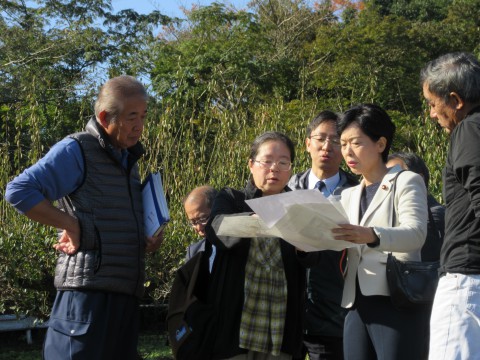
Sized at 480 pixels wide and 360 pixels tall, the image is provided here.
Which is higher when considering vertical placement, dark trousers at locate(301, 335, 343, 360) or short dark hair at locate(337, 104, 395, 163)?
short dark hair at locate(337, 104, 395, 163)

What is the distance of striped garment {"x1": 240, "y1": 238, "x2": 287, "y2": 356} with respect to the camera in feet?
→ 12.9

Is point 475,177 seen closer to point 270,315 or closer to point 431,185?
point 270,315

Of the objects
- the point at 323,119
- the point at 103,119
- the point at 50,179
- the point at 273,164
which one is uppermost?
the point at 323,119

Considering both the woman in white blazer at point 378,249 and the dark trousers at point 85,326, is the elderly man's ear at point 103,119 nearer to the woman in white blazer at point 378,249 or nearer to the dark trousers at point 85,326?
the dark trousers at point 85,326

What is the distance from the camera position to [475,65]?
10.5ft

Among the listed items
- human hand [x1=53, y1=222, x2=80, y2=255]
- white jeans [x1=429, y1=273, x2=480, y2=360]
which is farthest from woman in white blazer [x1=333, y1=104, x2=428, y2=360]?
human hand [x1=53, y1=222, x2=80, y2=255]

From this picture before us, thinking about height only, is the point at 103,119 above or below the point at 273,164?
above

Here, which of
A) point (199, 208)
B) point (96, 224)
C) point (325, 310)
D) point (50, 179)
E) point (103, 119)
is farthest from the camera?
point (199, 208)

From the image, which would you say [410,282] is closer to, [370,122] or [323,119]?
[370,122]

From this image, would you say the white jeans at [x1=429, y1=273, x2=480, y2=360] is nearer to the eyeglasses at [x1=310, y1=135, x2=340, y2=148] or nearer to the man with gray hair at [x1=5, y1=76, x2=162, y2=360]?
the man with gray hair at [x1=5, y1=76, x2=162, y2=360]

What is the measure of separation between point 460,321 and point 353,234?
22.2 inches

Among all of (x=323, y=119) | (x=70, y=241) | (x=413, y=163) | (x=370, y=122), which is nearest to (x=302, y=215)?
(x=370, y=122)

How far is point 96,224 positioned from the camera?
3.63m

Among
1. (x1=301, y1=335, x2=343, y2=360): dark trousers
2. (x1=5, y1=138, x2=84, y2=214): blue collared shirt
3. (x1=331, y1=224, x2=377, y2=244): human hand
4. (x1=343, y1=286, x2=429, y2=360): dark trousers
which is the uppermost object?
(x1=5, y1=138, x2=84, y2=214): blue collared shirt
